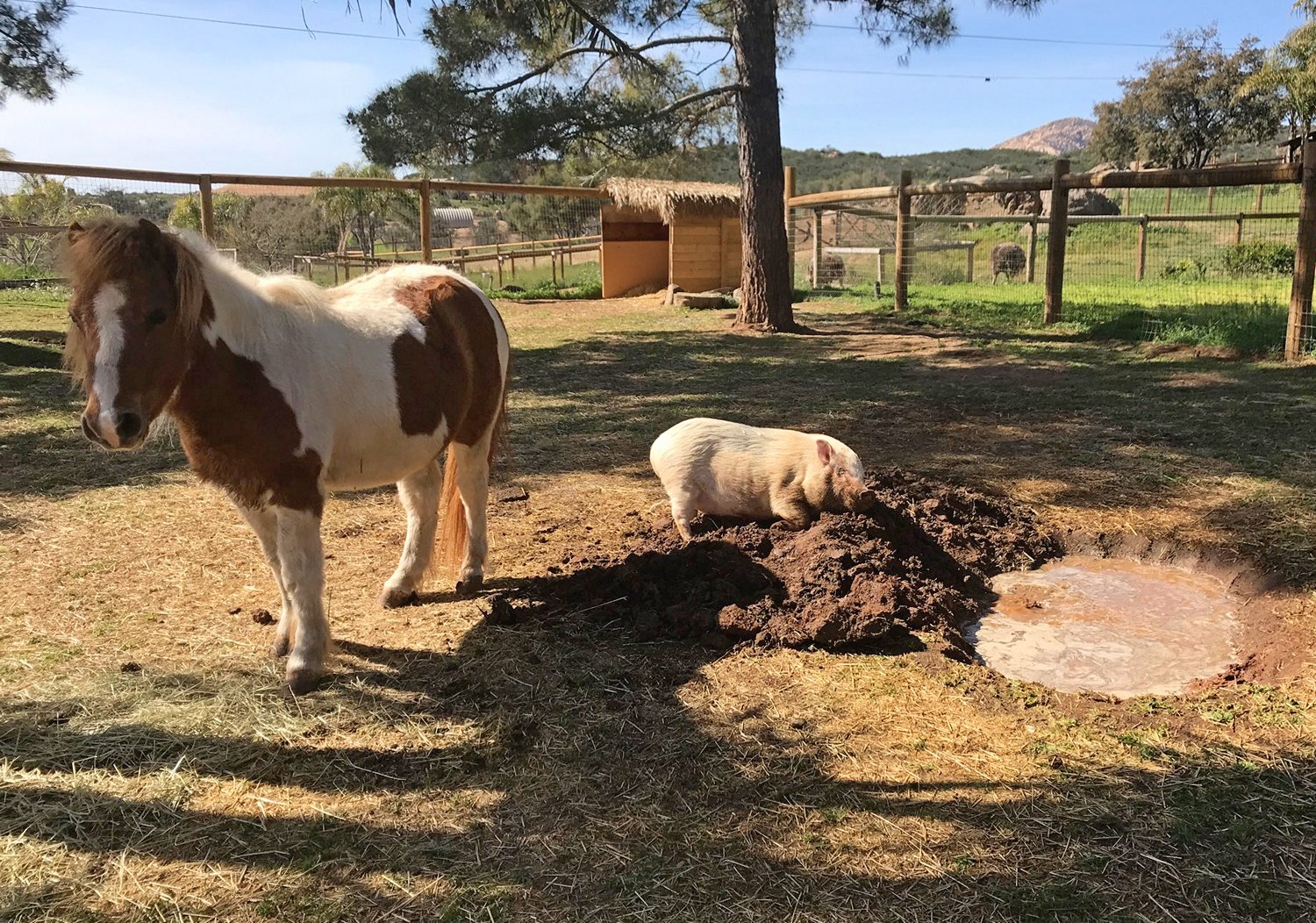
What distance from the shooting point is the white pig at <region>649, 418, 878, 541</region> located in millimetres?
4043

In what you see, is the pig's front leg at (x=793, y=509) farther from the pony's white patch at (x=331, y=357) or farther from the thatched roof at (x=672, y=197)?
the thatched roof at (x=672, y=197)

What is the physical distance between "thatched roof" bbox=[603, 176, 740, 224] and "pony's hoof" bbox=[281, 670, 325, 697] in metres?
13.9

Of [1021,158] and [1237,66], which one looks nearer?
[1237,66]

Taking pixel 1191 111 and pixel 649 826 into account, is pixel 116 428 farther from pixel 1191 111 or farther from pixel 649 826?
pixel 1191 111

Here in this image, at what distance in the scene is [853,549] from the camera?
3.64 m

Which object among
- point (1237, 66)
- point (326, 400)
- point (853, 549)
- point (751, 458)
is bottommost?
point (853, 549)

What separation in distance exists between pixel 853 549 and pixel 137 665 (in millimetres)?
2837

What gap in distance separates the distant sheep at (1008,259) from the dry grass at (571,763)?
57.2 feet

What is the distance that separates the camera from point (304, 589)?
296cm

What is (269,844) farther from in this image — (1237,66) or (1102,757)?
(1237,66)

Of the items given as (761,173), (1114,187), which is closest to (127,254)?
(1114,187)

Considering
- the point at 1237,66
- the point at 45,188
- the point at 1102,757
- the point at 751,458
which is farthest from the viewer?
the point at 1237,66

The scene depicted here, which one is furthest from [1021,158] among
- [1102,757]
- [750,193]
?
[1102,757]

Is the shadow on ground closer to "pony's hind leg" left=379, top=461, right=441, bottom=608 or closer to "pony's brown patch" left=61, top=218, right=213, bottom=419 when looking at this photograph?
"pony's hind leg" left=379, top=461, right=441, bottom=608
